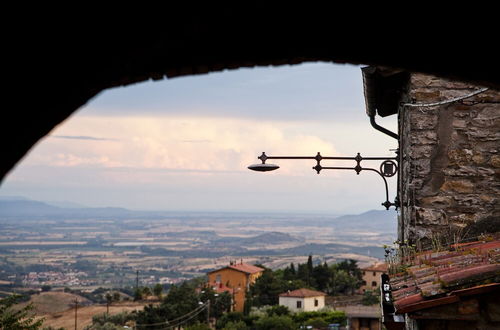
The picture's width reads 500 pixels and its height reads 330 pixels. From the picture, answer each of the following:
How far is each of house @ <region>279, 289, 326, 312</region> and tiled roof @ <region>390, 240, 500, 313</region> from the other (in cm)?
3150

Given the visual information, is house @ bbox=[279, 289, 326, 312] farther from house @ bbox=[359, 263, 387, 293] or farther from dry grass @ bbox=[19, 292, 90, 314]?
dry grass @ bbox=[19, 292, 90, 314]

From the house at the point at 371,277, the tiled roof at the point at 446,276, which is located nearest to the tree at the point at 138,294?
the house at the point at 371,277

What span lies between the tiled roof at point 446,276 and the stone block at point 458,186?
0.61 metres

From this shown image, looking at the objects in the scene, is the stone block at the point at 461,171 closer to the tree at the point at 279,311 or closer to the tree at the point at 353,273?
the tree at the point at 279,311

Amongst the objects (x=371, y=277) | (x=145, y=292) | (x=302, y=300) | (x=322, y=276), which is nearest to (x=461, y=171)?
(x=302, y=300)

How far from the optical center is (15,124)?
55.2 inches

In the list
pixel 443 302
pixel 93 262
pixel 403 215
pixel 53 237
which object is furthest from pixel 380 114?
pixel 53 237

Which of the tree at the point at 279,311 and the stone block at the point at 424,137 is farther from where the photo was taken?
the tree at the point at 279,311

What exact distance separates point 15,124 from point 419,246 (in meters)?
4.63

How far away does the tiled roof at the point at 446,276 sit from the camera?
12.1 feet

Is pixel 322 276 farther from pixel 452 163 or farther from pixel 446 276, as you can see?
pixel 446 276

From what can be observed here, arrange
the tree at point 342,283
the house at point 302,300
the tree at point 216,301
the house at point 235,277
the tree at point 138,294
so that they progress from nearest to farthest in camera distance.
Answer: the tree at point 216,301 < the house at point 302,300 < the tree at point 138,294 < the tree at point 342,283 < the house at point 235,277

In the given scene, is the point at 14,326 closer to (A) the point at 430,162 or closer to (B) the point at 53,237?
(A) the point at 430,162

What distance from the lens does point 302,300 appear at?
36719 millimetres
